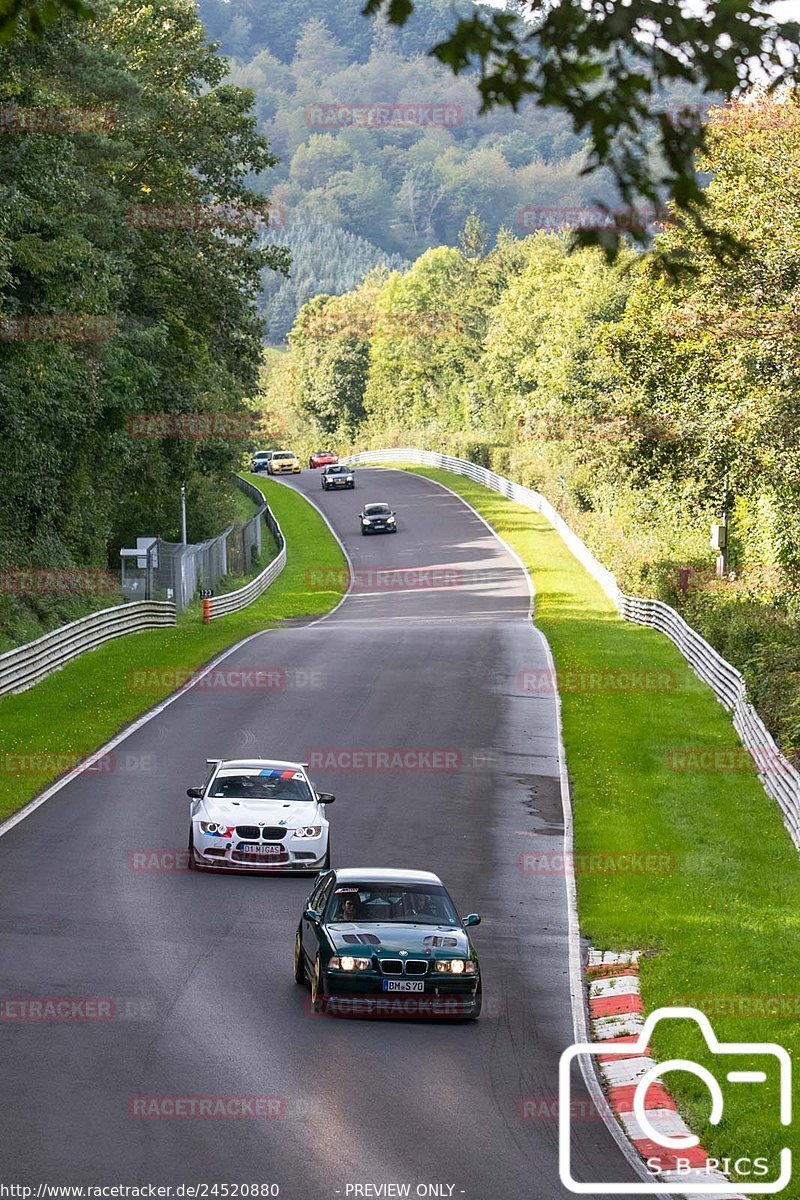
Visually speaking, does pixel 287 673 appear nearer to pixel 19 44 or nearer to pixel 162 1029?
pixel 19 44

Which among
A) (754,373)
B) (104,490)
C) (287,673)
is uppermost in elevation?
(754,373)

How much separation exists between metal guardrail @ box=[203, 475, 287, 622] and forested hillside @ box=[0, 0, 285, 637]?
4.27 meters

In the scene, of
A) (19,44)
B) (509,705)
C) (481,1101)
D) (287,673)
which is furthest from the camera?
(287,673)

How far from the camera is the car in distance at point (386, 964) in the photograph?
14.3m

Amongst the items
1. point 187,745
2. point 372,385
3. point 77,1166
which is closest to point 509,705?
point 187,745

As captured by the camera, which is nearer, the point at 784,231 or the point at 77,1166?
the point at 77,1166

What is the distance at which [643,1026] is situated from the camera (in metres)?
14.2

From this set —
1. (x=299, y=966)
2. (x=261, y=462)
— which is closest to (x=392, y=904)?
(x=299, y=966)

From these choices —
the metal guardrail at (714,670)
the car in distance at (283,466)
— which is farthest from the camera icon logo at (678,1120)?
the car in distance at (283,466)

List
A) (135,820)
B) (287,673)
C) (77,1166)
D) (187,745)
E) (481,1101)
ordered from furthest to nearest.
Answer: (287,673)
(187,745)
(135,820)
(481,1101)
(77,1166)

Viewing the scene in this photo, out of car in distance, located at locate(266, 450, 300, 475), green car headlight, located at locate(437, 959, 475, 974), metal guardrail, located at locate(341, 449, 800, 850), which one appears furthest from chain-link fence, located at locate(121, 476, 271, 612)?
car in distance, located at locate(266, 450, 300, 475)

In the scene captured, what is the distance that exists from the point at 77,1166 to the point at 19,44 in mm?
27645

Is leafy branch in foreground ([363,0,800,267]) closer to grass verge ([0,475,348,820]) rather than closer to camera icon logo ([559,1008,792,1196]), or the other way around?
camera icon logo ([559,1008,792,1196])

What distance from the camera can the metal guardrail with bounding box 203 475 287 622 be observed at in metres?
53.8
